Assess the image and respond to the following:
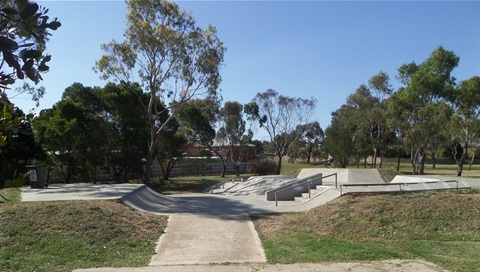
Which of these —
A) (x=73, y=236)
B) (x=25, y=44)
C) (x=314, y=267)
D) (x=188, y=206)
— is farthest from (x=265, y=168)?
(x=25, y=44)

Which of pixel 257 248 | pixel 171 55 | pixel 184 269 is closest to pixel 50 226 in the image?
pixel 184 269

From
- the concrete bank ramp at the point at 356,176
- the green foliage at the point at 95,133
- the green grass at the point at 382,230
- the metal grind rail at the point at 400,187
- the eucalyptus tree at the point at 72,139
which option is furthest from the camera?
the green foliage at the point at 95,133

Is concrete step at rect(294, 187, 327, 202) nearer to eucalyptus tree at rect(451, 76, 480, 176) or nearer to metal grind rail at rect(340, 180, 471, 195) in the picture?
metal grind rail at rect(340, 180, 471, 195)

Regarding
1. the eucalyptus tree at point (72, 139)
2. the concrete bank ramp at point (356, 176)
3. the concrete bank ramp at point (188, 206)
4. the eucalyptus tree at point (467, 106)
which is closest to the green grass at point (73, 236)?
the concrete bank ramp at point (188, 206)

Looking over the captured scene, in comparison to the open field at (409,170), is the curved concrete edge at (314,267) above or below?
below

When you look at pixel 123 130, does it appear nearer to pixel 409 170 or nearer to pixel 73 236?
pixel 73 236

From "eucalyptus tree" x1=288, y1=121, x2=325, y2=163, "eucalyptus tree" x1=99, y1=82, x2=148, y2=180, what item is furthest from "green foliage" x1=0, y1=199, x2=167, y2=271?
"eucalyptus tree" x1=288, y1=121, x2=325, y2=163

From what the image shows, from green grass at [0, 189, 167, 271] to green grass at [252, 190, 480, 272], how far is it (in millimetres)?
2748

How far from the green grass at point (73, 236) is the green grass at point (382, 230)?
9.02ft

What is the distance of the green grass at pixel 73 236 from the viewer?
7.21 metres

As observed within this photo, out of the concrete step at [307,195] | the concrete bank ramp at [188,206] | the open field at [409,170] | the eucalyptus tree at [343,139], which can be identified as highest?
the eucalyptus tree at [343,139]

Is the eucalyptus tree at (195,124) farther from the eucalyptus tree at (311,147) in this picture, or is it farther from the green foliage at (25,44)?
the green foliage at (25,44)

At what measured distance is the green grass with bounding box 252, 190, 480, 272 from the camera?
24.6ft

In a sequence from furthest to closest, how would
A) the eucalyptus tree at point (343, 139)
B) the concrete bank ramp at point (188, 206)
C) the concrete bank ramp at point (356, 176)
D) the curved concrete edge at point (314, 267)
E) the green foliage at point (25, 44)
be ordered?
the eucalyptus tree at point (343, 139)
the concrete bank ramp at point (356, 176)
the concrete bank ramp at point (188, 206)
the curved concrete edge at point (314, 267)
the green foliage at point (25, 44)
